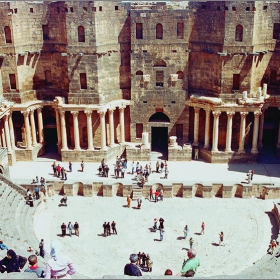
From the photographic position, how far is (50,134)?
4256cm

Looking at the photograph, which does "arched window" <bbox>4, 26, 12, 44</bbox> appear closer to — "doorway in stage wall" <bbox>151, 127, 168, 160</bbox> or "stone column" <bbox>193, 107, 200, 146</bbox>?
"doorway in stage wall" <bbox>151, 127, 168, 160</bbox>

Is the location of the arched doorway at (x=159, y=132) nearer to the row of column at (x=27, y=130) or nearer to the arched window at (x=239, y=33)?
the arched window at (x=239, y=33)

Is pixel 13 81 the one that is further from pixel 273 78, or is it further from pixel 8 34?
pixel 273 78

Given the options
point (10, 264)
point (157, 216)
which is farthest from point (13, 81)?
point (10, 264)

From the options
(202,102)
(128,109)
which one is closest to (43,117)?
(128,109)

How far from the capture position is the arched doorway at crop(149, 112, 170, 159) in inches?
1585

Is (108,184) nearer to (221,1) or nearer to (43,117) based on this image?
(43,117)

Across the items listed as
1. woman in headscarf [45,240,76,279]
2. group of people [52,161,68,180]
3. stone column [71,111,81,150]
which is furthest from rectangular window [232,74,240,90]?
woman in headscarf [45,240,76,279]

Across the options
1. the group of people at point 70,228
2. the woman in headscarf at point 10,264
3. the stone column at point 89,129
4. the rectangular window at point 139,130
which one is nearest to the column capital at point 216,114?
the rectangular window at point 139,130

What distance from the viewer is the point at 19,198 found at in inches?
1200

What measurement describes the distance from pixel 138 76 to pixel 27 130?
11.3 meters

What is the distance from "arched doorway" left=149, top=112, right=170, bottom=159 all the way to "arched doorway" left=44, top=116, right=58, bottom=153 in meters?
9.56

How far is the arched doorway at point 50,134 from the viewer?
1609 inches

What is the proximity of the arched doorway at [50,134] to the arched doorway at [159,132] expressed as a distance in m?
9.56
